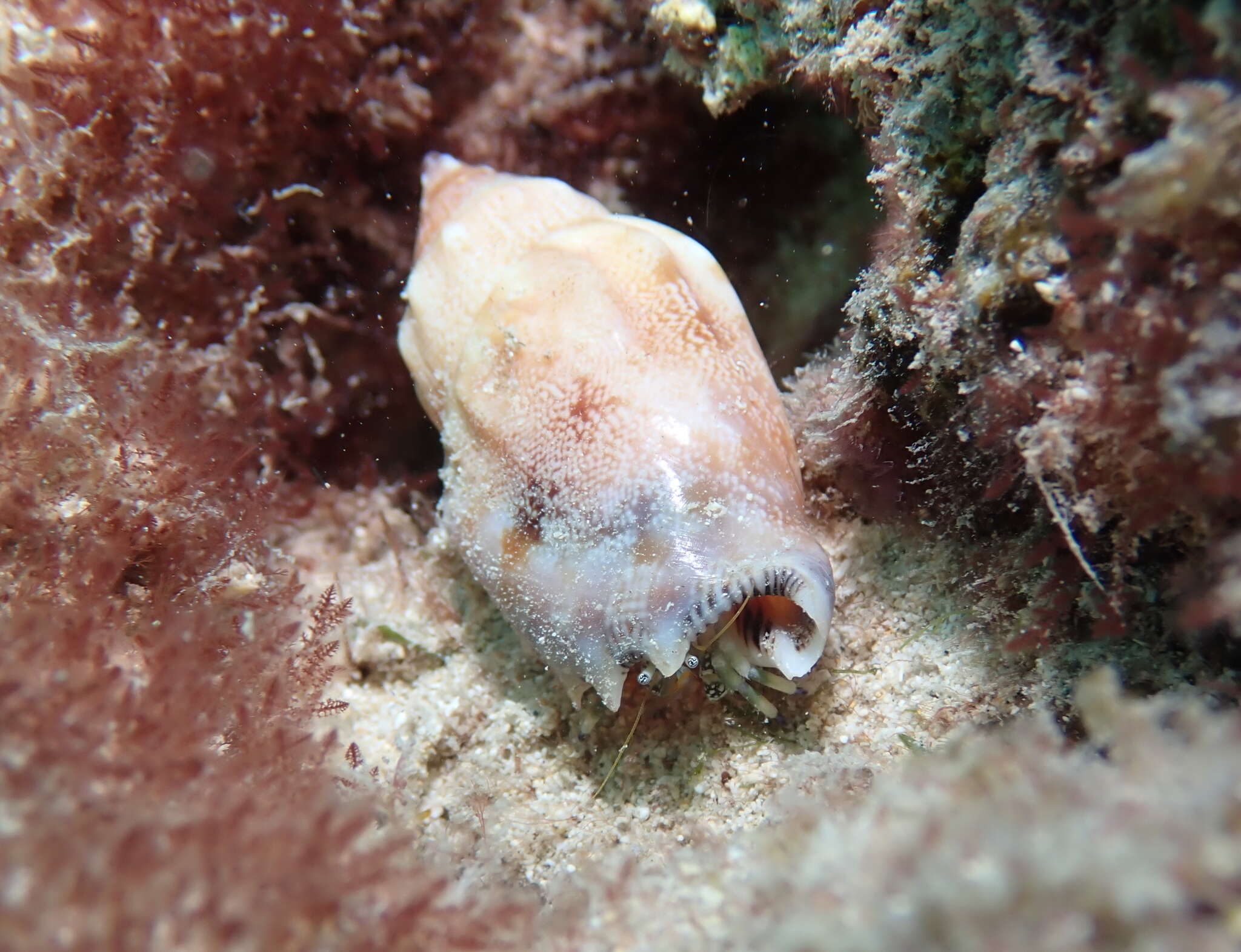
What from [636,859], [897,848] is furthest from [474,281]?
[897,848]

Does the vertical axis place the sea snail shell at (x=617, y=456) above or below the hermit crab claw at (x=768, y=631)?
above

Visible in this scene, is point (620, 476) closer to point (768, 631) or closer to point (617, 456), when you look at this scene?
point (617, 456)

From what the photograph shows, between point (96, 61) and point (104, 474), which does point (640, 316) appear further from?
point (96, 61)

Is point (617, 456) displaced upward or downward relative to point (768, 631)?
upward

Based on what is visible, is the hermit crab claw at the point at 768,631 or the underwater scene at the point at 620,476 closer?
the underwater scene at the point at 620,476

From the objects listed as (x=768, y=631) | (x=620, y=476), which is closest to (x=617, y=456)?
(x=620, y=476)
